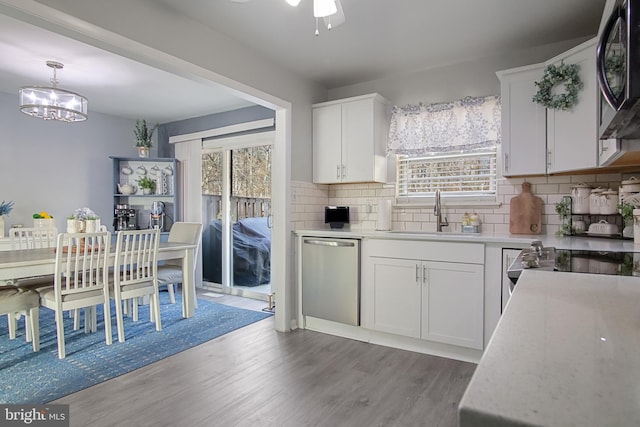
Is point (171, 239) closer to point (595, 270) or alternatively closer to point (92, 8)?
point (92, 8)

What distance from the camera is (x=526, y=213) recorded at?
9.42ft

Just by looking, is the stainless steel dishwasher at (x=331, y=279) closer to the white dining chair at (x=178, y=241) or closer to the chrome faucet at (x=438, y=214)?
the chrome faucet at (x=438, y=214)

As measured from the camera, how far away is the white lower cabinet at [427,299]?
2592mm

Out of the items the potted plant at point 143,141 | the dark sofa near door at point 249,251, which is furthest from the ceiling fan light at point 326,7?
the potted plant at point 143,141

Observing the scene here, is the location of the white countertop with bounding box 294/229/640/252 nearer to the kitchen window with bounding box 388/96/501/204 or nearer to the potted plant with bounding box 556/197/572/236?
the potted plant with bounding box 556/197/572/236

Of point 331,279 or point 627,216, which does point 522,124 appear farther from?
point 331,279

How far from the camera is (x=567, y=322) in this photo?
0.64m

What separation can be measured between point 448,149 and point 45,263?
342 cm

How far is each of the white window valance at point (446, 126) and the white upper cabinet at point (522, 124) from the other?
0.86 ft

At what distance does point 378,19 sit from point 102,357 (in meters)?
3.18

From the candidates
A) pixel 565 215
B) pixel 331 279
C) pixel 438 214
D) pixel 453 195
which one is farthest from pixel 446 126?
pixel 331 279

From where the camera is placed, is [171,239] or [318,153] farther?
[171,239]

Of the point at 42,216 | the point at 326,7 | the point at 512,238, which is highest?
the point at 326,7

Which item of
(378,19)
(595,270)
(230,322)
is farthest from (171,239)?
(595,270)
